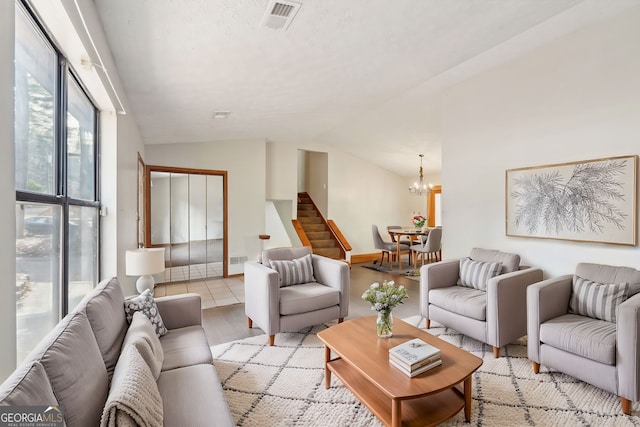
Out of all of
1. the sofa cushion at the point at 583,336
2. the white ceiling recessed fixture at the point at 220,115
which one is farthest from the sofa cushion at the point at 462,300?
the white ceiling recessed fixture at the point at 220,115

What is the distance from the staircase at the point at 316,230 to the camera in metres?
7.20

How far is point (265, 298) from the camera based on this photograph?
2.99 meters

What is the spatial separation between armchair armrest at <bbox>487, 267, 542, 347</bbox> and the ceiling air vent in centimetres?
268

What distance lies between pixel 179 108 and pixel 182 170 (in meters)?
2.18

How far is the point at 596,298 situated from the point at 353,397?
2.05 m

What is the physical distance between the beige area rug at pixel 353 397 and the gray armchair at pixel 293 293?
0.31 meters

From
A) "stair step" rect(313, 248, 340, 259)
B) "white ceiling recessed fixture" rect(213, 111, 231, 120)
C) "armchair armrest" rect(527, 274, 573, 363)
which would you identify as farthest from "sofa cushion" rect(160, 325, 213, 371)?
"stair step" rect(313, 248, 340, 259)

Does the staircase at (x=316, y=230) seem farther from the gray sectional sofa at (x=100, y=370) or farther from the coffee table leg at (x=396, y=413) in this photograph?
the coffee table leg at (x=396, y=413)

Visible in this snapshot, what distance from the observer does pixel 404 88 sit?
408 centimetres

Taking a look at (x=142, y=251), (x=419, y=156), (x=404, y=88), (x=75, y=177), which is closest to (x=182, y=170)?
(x=142, y=251)

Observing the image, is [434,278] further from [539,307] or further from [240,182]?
[240,182]

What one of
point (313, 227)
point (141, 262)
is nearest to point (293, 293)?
point (141, 262)

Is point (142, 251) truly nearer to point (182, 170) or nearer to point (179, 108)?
point (179, 108)

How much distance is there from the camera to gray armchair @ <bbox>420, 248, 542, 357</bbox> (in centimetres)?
272
